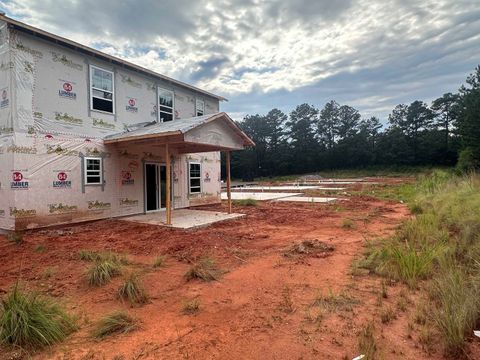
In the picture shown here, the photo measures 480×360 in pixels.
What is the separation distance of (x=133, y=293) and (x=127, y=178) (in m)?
7.97

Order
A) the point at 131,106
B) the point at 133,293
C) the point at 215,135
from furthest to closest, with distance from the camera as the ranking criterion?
the point at 131,106
the point at 215,135
the point at 133,293

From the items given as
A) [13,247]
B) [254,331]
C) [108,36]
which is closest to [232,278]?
[254,331]

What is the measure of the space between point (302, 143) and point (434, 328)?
57.3m

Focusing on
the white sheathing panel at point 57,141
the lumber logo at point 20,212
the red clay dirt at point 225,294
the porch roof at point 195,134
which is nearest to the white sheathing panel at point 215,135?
the porch roof at point 195,134

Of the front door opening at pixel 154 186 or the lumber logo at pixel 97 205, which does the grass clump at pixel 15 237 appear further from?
the front door opening at pixel 154 186

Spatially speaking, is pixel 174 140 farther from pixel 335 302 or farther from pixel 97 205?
pixel 335 302

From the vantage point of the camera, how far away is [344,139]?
58719 millimetres

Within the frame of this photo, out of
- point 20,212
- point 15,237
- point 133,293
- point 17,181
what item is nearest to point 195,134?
point 17,181

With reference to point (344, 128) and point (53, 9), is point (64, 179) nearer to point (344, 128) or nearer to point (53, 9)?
point (53, 9)

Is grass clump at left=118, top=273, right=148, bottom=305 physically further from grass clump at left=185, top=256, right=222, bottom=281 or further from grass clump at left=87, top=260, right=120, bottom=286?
grass clump at left=185, top=256, right=222, bottom=281

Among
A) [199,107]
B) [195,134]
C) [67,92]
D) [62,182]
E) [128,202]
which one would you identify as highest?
[199,107]

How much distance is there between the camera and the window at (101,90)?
10094 mm

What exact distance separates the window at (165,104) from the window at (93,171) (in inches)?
142

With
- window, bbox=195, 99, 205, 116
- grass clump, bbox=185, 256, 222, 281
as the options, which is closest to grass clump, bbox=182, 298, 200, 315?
grass clump, bbox=185, 256, 222, 281
